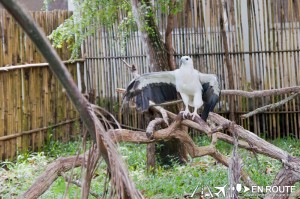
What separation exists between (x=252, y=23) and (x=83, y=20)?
2.70m

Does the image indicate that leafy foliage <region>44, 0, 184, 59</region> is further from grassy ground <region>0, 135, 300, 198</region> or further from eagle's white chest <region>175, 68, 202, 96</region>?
grassy ground <region>0, 135, 300, 198</region>

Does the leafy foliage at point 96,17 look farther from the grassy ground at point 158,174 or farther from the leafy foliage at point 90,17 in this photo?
the grassy ground at point 158,174

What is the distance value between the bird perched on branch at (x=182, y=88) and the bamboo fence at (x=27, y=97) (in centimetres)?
271

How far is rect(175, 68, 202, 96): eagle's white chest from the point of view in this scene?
5.11m

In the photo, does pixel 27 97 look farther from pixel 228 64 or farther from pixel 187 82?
pixel 187 82

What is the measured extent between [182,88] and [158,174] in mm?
1393

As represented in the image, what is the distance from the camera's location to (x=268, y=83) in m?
8.09

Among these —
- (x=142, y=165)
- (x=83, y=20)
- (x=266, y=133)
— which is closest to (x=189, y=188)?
(x=142, y=165)

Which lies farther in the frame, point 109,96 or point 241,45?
point 109,96

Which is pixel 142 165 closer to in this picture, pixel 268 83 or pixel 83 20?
pixel 83 20

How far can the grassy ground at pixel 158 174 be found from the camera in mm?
5281

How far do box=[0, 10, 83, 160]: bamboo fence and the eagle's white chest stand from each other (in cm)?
280

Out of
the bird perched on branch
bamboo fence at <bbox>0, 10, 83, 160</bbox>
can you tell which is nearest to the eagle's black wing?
the bird perched on branch

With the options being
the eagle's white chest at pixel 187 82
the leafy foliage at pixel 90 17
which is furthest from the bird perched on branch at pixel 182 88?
the leafy foliage at pixel 90 17
